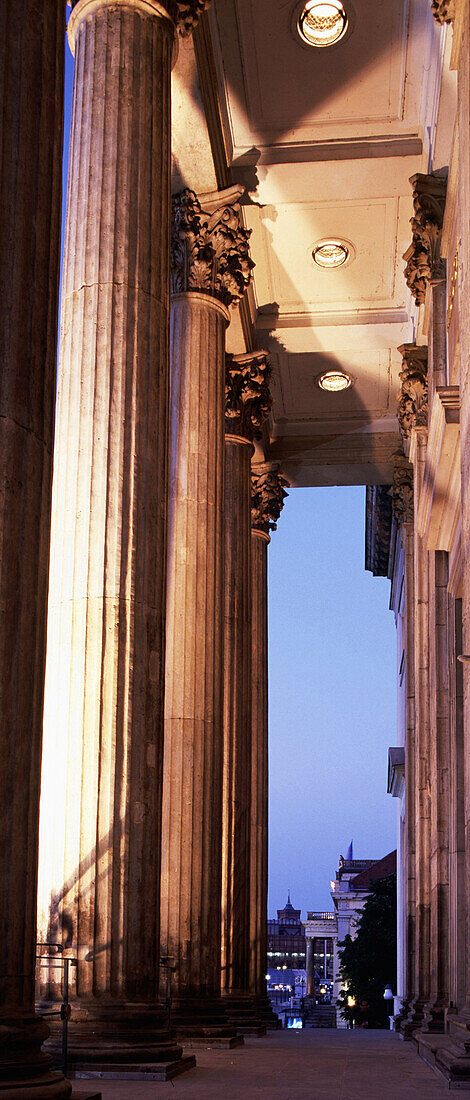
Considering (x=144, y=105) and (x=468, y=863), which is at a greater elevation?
(x=144, y=105)

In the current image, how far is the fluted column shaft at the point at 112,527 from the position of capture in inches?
712

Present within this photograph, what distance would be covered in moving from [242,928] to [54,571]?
21749mm

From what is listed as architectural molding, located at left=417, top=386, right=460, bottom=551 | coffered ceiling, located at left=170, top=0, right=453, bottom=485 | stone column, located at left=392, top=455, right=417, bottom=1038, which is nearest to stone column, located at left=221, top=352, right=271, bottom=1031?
coffered ceiling, located at left=170, top=0, right=453, bottom=485

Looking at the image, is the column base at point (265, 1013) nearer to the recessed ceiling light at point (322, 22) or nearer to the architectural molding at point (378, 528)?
the architectural molding at point (378, 528)

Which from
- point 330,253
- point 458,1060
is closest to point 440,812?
point 330,253

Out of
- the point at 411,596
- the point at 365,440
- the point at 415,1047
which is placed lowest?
the point at 415,1047

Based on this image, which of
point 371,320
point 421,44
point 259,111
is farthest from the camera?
point 371,320

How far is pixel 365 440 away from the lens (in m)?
53.5

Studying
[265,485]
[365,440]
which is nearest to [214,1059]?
[265,485]

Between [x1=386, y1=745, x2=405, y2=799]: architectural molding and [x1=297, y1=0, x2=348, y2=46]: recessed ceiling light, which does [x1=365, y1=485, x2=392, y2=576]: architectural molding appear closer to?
[x1=386, y1=745, x2=405, y2=799]: architectural molding

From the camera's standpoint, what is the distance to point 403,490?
166 ft

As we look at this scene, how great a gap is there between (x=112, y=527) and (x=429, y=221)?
17.1 meters

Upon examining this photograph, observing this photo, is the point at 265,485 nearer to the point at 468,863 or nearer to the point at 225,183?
the point at 225,183

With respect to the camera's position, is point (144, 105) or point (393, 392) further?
point (393, 392)
